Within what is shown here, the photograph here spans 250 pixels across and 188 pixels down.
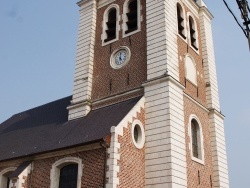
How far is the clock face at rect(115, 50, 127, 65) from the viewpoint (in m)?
17.7

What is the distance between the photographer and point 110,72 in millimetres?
17828

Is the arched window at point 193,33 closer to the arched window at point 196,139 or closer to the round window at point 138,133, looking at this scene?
the arched window at point 196,139

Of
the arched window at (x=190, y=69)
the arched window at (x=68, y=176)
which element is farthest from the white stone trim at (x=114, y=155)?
the arched window at (x=190, y=69)

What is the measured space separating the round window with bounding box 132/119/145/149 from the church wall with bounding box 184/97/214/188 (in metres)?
2.02

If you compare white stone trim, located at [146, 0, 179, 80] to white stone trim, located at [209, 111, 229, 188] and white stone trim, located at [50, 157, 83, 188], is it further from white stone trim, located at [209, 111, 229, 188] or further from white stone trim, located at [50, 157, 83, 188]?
white stone trim, located at [50, 157, 83, 188]

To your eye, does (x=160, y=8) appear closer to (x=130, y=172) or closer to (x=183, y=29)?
(x=183, y=29)

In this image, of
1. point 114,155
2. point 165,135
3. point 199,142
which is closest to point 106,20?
point 199,142

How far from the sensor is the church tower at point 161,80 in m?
14.2

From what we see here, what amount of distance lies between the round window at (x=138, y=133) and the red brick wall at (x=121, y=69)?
2396mm

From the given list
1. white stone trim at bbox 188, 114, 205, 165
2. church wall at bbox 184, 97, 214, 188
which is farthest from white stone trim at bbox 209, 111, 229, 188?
white stone trim at bbox 188, 114, 205, 165

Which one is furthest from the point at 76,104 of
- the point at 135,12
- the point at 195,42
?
the point at 195,42

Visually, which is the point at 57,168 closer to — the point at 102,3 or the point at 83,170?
the point at 83,170

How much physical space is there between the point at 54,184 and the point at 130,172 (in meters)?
3.25

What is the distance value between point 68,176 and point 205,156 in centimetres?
609
